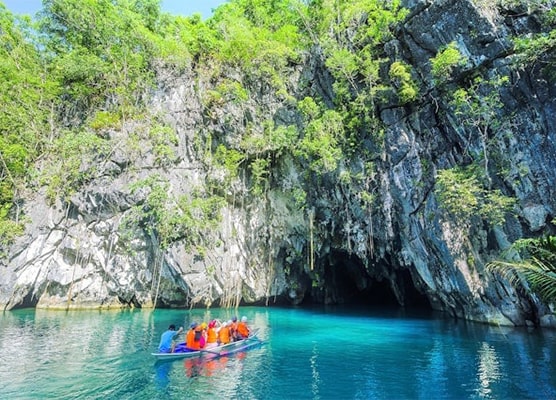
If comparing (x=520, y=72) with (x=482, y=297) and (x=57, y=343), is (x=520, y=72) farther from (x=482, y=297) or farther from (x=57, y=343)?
(x=57, y=343)

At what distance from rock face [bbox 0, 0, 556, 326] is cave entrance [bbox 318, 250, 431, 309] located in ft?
0.51

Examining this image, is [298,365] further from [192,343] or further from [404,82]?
[404,82]

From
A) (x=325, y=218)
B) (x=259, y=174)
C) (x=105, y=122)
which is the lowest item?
(x=325, y=218)

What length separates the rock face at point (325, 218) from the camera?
15305 mm

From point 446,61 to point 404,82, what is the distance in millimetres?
2032

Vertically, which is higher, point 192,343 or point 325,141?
point 325,141

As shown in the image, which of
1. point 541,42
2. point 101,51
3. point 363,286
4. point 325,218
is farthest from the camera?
point 363,286

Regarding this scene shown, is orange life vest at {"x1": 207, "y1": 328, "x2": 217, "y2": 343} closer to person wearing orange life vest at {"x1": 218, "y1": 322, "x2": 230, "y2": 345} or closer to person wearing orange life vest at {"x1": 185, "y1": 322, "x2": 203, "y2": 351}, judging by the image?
person wearing orange life vest at {"x1": 218, "y1": 322, "x2": 230, "y2": 345}

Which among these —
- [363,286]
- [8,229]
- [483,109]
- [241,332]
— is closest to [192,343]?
[241,332]

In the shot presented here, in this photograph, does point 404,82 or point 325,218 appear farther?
point 325,218

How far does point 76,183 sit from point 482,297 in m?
22.3

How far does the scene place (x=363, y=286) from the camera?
28125 millimetres

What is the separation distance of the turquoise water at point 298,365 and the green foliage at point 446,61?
34.5 ft

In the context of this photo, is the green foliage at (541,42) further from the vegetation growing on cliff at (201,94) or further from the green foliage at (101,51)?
the green foliage at (101,51)
